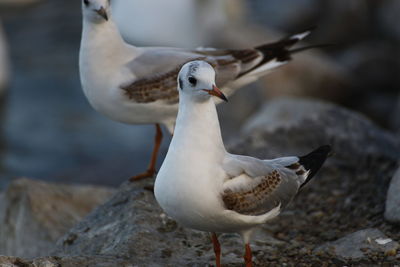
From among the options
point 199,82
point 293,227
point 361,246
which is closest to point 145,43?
point 293,227

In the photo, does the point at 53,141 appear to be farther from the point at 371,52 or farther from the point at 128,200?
the point at 128,200

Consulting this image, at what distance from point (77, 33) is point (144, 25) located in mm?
1434

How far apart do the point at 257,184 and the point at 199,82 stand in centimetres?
71

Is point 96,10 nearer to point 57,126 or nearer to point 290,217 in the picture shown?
point 290,217

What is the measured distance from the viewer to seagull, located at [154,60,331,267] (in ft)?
13.3

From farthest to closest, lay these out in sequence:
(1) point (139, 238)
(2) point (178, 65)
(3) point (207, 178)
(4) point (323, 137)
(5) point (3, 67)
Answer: (5) point (3, 67)
(4) point (323, 137)
(2) point (178, 65)
(1) point (139, 238)
(3) point (207, 178)

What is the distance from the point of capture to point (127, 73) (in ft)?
17.9

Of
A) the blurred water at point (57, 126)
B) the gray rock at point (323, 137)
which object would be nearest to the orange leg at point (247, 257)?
the gray rock at point (323, 137)

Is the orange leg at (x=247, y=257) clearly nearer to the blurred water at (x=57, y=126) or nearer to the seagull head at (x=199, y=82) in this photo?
the seagull head at (x=199, y=82)

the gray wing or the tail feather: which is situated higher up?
the tail feather

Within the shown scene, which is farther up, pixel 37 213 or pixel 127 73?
pixel 127 73

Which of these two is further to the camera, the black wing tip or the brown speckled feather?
the black wing tip

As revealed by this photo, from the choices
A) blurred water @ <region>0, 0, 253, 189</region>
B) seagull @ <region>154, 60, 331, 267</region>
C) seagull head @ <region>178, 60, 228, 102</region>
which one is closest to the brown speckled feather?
seagull @ <region>154, 60, 331, 267</region>

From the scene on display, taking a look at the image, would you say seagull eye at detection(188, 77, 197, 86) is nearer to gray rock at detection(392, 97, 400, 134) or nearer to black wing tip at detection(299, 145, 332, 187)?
black wing tip at detection(299, 145, 332, 187)
